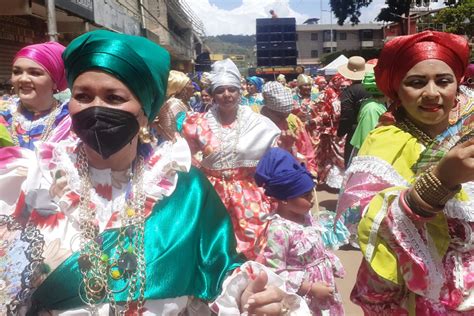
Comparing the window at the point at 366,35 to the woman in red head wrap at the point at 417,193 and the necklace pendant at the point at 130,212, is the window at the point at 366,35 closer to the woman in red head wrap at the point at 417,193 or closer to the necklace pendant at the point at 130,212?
the woman in red head wrap at the point at 417,193

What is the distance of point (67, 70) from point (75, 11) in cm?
910

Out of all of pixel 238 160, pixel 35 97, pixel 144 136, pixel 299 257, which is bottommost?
pixel 299 257

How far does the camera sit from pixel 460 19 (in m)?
28.1

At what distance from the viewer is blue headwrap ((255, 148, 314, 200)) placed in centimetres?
301

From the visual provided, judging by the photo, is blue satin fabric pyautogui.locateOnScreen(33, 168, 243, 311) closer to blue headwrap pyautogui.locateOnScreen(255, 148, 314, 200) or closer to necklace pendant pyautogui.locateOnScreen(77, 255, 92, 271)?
necklace pendant pyautogui.locateOnScreen(77, 255, 92, 271)

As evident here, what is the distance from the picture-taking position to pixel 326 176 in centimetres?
874

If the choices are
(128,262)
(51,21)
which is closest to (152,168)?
(128,262)

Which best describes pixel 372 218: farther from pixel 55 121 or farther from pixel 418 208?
pixel 55 121

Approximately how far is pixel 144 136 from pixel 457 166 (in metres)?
1.00

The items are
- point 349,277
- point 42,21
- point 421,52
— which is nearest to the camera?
point 421,52

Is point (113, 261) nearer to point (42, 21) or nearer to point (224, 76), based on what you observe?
point (224, 76)

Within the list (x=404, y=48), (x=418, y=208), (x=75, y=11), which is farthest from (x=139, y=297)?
(x=75, y=11)

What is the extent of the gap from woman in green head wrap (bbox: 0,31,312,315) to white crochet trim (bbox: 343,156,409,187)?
2.05ft

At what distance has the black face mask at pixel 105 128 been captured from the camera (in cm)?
156
